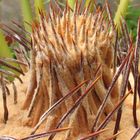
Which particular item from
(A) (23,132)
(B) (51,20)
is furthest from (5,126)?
(B) (51,20)

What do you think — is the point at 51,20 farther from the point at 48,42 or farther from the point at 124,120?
the point at 124,120

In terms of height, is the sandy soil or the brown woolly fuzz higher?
the brown woolly fuzz

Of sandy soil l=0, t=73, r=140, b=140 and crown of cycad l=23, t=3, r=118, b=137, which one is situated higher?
crown of cycad l=23, t=3, r=118, b=137

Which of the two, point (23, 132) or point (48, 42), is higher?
point (48, 42)

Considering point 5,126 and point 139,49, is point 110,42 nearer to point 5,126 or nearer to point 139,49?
point 139,49

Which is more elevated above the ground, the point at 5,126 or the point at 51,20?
the point at 51,20

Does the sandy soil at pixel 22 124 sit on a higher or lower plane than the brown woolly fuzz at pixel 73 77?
lower
